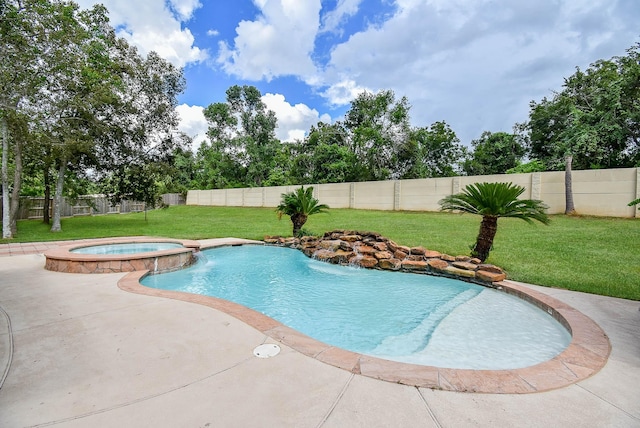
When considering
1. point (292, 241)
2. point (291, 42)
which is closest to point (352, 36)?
point (291, 42)

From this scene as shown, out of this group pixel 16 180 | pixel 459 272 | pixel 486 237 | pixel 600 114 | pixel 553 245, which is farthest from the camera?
pixel 600 114

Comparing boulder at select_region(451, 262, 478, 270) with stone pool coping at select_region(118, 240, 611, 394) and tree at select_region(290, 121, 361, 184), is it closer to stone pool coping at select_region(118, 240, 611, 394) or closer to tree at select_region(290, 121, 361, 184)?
stone pool coping at select_region(118, 240, 611, 394)

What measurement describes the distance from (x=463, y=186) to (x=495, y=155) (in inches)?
351

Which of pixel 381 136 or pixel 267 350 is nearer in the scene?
pixel 267 350

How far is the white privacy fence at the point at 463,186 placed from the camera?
12836 millimetres

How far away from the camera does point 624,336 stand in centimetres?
322

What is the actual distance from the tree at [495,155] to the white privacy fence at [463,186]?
7795 mm

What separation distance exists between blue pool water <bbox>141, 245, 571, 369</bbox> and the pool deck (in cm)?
92

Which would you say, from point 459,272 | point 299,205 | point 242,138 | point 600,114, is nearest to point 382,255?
point 459,272

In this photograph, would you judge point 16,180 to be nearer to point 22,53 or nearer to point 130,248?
point 22,53

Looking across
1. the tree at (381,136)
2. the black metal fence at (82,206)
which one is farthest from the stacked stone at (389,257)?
the black metal fence at (82,206)

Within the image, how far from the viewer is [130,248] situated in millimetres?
8742

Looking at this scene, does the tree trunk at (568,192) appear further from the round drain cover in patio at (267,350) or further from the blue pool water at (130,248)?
the blue pool water at (130,248)

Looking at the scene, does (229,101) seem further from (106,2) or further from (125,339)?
(125,339)
